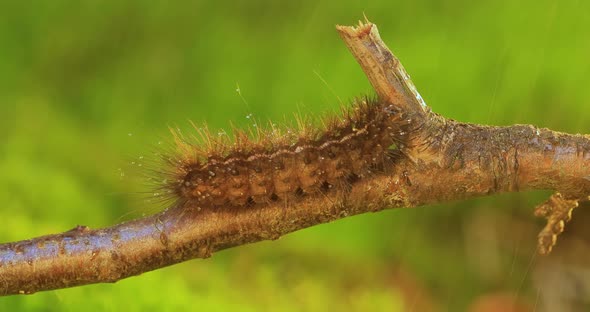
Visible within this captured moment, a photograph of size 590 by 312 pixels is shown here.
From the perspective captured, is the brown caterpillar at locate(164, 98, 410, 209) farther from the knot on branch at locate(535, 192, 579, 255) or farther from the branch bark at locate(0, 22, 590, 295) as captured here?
the knot on branch at locate(535, 192, 579, 255)

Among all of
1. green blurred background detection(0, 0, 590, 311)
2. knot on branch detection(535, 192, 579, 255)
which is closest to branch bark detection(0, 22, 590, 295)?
knot on branch detection(535, 192, 579, 255)

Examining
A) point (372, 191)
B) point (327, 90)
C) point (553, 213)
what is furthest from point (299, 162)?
point (327, 90)

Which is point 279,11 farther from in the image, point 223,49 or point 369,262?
point 369,262

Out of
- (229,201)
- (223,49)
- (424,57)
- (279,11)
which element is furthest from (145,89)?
(229,201)

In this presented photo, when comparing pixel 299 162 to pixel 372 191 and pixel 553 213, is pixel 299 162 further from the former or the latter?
pixel 553 213

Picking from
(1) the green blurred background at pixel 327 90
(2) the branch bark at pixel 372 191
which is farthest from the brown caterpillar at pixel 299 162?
(1) the green blurred background at pixel 327 90
